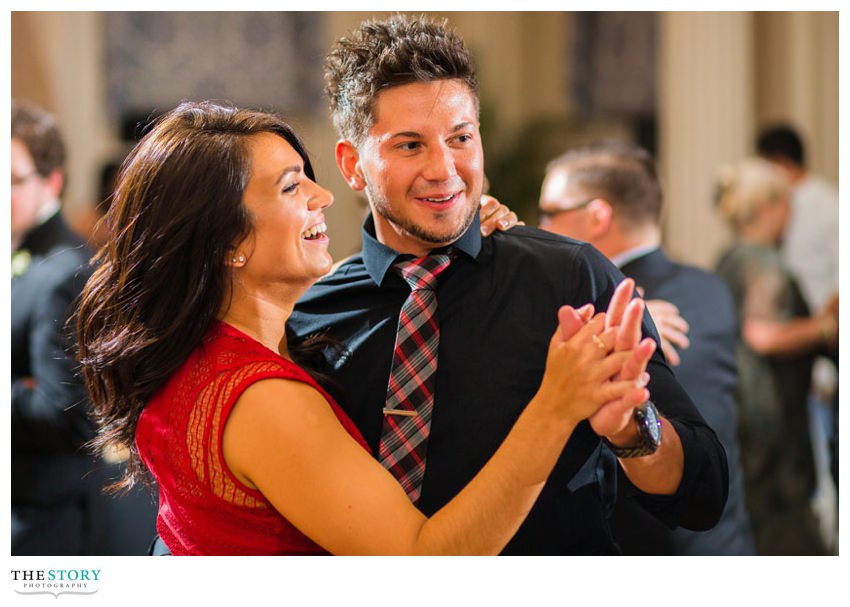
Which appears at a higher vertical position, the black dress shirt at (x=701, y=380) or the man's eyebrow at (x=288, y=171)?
the man's eyebrow at (x=288, y=171)

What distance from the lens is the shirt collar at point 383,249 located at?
1.87 m

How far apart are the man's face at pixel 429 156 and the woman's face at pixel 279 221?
0.15 m

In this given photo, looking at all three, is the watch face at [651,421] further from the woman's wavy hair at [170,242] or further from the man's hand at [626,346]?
Answer: the woman's wavy hair at [170,242]

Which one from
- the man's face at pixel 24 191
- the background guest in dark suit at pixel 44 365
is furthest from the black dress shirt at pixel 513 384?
the man's face at pixel 24 191

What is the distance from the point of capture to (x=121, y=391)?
5.85 ft

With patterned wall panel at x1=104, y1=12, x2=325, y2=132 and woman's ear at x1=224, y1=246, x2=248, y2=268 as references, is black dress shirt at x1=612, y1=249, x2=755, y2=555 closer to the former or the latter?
woman's ear at x1=224, y1=246, x2=248, y2=268

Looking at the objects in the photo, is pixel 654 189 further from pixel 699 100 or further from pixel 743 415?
pixel 699 100

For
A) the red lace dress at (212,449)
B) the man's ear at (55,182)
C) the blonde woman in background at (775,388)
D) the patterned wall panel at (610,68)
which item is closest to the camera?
the red lace dress at (212,449)

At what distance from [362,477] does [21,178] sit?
1.79 meters

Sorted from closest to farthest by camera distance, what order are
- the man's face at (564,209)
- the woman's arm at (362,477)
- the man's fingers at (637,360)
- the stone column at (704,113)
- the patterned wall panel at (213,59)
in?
the man's fingers at (637,360) → the woman's arm at (362,477) → the man's face at (564,209) → the stone column at (704,113) → the patterned wall panel at (213,59)

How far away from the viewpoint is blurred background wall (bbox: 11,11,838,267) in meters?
6.27

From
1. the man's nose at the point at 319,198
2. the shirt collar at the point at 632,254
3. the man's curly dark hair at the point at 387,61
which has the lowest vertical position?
the shirt collar at the point at 632,254

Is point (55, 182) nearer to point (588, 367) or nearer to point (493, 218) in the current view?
point (493, 218)

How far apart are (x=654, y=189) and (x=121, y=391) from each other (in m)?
1.50
